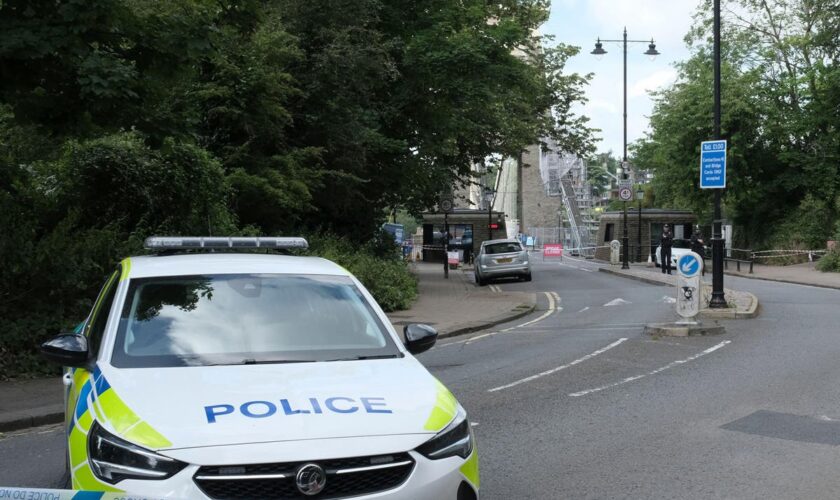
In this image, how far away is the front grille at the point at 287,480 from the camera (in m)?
3.37

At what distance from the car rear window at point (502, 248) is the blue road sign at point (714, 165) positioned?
13.9m

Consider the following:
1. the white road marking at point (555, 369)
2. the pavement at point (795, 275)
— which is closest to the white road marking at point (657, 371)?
the white road marking at point (555, 369)

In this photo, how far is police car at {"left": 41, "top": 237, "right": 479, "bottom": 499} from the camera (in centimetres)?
343

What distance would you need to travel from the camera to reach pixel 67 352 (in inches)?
175

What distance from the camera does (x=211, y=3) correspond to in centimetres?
1082

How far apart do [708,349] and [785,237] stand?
114 ft

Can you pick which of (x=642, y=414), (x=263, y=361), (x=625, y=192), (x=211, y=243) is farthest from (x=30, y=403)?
(x=625, y=192)

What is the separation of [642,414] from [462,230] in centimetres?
4628

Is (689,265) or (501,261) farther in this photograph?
(501,261)

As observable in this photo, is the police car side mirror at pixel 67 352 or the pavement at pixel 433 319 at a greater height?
the police car side mirror at pixel 67 352

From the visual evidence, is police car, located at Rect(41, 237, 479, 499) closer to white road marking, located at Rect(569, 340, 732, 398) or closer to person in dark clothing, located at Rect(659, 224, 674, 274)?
white road marking, located at Rect(569, 340, 732, 398)

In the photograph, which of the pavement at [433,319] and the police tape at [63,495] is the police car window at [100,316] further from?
the pavement at [433,319]

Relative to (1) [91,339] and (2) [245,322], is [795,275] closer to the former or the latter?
(2) [245,322]

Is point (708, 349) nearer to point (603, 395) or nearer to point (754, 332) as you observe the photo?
point (754, 332)
